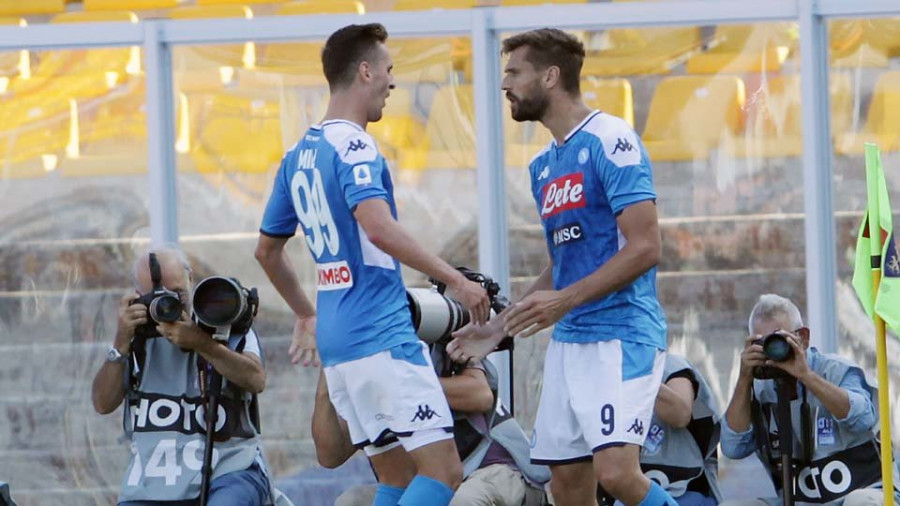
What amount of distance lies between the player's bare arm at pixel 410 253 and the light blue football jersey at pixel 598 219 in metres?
0.38

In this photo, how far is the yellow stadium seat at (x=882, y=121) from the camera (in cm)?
696

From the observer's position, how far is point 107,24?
291 inches

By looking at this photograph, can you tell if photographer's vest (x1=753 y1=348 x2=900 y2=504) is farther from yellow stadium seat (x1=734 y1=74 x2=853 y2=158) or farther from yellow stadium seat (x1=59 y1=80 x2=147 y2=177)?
yellow stadium seat (x1=59 y1=80 x2=147 y2=177)

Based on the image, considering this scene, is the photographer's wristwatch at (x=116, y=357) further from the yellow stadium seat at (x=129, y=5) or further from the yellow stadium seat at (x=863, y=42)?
the yellow stadium seat at (x=863, y=42)

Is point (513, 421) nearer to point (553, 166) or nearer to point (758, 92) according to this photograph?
point (553, 166)

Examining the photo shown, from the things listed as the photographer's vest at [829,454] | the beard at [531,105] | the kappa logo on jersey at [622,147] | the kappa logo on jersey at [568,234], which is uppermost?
the beard at [531,105]

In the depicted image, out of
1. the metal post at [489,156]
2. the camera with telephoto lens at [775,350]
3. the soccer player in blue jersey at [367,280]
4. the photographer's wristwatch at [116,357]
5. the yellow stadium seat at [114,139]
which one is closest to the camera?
the soccer player in blue jersey at [367,280]

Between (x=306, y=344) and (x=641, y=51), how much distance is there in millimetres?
2460

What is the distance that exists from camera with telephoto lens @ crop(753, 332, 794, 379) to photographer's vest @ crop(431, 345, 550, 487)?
818 millimetres

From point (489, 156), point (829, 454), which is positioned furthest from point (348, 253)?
point (489, 156)

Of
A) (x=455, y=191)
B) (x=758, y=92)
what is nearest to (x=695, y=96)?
(x=758, y=92)

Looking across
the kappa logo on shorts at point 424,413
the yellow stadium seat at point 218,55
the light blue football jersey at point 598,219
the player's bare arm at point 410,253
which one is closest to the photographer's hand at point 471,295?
the player's bare arm at point 410,253

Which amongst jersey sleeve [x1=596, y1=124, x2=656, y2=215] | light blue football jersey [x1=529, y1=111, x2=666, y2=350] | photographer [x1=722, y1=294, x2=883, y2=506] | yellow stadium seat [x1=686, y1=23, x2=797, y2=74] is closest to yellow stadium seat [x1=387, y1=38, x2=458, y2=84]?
yellow stadium seat [x1=686, y1=23, x2=797, y2=74]

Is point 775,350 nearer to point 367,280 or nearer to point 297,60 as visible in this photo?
point 367,280
